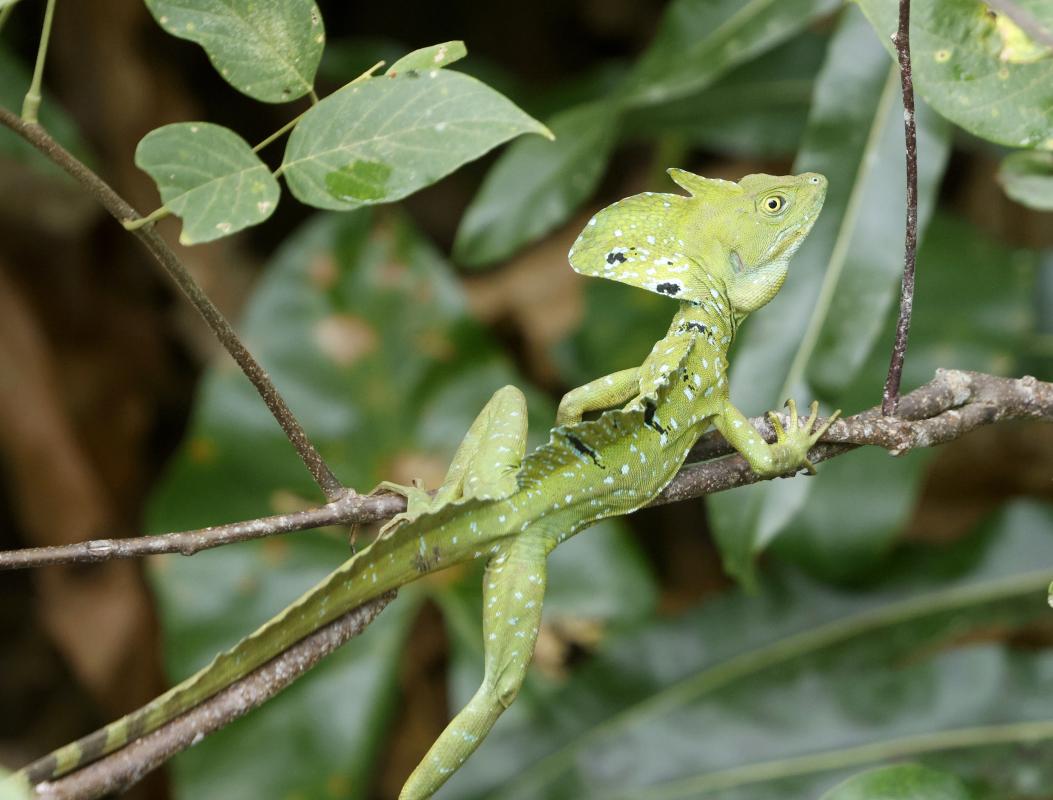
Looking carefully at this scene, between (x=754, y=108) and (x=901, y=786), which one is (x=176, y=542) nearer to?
(x=901, y=786)

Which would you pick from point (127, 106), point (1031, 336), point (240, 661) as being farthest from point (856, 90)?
point (127, 106)

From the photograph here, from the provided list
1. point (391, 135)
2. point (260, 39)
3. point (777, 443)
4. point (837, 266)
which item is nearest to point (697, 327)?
point (777, 443)

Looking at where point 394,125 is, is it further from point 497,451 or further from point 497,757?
point 497,757

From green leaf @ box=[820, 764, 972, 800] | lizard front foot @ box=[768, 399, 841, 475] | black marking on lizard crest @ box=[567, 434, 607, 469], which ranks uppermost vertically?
black marking on lizard crest @ box=[567, 434, 607, 469]

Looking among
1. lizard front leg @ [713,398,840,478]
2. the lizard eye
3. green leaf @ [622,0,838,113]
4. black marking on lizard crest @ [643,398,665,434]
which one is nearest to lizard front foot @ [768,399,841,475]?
lizard front leg @ [713,398,840,478]

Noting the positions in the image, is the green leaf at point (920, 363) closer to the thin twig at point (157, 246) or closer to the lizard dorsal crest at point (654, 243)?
the lizard dorsal crest at point (654, 243)

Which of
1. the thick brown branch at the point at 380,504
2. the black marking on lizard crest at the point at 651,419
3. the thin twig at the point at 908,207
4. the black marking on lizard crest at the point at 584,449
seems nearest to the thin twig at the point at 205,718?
the thick brown branch at the point at 380,504

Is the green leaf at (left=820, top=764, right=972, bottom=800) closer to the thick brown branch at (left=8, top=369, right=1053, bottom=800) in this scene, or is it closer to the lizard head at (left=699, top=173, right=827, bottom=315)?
the thick brown branch at (left=8, top=369, right=1053, bottom=800)
